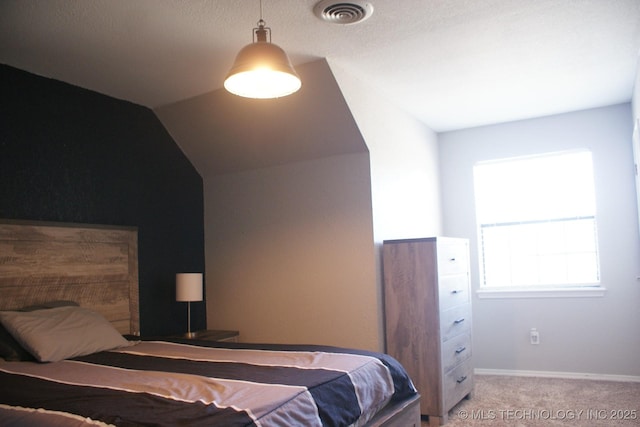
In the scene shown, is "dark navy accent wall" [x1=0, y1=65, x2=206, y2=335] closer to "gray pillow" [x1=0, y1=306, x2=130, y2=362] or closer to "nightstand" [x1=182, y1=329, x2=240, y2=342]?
"nightstand" [x1=182, y1=329, x2=240, y2=342]

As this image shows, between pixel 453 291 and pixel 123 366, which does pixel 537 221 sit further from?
pixel 123 366

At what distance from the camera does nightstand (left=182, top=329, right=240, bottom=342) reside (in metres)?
3.97

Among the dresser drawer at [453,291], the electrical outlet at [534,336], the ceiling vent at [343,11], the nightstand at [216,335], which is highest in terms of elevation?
the ceiling vent at [343,11]

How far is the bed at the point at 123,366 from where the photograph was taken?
1.80 m

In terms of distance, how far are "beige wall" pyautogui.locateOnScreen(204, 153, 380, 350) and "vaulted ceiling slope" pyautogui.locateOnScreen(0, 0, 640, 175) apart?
0.32 m

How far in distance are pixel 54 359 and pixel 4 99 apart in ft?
5.30

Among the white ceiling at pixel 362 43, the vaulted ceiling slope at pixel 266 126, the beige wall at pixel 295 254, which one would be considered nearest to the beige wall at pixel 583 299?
the white ceiling at pixel 362 43

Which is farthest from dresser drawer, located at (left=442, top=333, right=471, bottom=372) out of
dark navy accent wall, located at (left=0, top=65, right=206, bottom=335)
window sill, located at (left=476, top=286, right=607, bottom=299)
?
dark navy accent wall, located at (left=0, top=65, right=206, bottom=335)

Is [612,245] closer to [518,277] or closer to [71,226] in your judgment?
[518,277]

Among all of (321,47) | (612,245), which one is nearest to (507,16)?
(321,47)

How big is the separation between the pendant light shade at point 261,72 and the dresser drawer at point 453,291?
6.31 ft

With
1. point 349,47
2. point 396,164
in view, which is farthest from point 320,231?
point 349,47

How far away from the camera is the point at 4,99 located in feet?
10.5

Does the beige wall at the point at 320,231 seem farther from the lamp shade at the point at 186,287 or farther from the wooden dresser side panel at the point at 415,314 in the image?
the lamp shade at the point at 186,287
